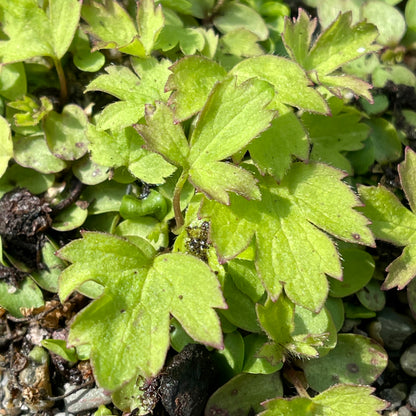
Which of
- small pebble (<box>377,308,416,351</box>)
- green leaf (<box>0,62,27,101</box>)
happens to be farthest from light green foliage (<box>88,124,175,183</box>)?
small pebble (<box>377,308,416,351</box>)

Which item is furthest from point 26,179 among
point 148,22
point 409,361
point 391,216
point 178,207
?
point 409,361

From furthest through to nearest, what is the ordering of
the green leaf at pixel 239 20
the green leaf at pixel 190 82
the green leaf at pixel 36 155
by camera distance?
the green leaf at pixel 239 20, the green leaf at pixel 36 155, the green leaf at pixel 190 82

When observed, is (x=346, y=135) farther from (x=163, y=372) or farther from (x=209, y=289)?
(x=163, y=372)

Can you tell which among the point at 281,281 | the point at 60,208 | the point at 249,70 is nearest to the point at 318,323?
the point at 281,281

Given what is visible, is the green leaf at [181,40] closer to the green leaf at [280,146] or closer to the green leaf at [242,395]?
the green leaf at [280,146]

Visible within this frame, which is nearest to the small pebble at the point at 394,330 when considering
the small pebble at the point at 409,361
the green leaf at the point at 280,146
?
the small pebble at the point at 409,361

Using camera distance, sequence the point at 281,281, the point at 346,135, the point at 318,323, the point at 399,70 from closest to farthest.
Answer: the point at 281,281 → the point at 318,323 → the point at 346,135 → the point at 399,70
